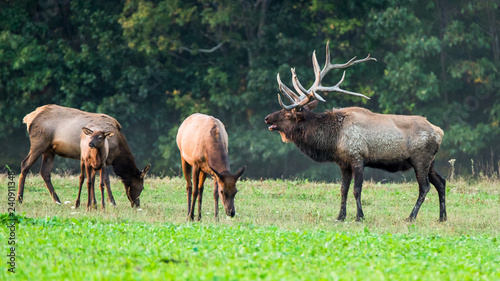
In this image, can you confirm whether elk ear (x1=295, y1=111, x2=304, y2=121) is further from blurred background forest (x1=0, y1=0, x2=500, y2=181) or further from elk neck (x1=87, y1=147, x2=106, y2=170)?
blurred background forest (x1=0, y1=0, x2=500, y2=181)

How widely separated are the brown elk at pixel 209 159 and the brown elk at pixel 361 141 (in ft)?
5.10

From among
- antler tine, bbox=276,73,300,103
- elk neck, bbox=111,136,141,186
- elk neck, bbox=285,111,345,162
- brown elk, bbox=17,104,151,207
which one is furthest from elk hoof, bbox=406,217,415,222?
elk neck, bbox=111,136,141,186

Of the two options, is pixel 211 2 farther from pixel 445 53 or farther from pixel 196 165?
pixel 196 165

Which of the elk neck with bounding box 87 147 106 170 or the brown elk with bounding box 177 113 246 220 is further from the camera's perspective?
the elk neck with bounding box 87 147 106 170

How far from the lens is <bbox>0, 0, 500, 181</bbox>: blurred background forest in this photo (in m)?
29.4

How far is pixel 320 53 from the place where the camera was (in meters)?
30.8

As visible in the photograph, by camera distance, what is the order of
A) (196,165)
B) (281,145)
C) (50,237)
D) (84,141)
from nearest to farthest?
(50,237), (196,165), (84,141), (281,145)

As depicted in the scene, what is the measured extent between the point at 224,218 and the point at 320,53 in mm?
Result: 18300

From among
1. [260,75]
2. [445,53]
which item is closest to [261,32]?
[260,75]

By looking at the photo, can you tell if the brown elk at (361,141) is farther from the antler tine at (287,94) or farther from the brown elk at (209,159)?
the brown elk at (209,159)

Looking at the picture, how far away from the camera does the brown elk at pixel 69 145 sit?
15.7m

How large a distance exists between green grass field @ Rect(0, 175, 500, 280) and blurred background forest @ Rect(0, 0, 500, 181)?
1368 centimetres

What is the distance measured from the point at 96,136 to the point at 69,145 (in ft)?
5.68

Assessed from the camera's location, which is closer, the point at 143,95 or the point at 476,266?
the point at 476,266
